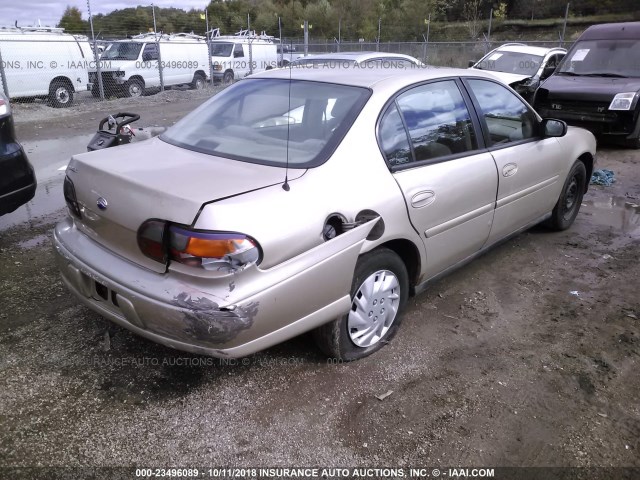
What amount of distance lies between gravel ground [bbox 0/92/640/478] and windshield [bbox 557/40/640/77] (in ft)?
21.2

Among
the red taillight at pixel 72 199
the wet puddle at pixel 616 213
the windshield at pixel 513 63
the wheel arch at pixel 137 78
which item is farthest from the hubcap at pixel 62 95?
the wet puddle at pixel 616 213

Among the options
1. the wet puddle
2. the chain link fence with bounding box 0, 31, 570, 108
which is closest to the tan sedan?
the wet puddle

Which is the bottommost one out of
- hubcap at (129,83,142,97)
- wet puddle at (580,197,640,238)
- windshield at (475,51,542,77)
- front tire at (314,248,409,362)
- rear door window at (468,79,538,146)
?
wet puddle at (580,197,640,238)

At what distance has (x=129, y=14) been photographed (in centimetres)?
2620

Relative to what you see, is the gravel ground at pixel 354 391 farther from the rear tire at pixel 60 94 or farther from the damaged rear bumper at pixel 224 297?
the rear tire at pixel 60 94

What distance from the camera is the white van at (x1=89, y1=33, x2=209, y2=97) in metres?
15.6

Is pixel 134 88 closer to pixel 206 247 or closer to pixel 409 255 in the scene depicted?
pixel 409 255

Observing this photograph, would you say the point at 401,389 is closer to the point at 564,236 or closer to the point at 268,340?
the point at 268,340

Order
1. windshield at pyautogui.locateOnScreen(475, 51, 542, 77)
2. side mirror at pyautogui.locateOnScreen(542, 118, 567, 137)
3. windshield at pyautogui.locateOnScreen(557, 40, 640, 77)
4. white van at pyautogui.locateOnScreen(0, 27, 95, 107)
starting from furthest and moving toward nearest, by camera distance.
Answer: white van at pyautogui.locateOnScreen(0, 27, 95, 107)
windshield at pyautogui.locateOnScreen(475, 51, 542, 77)
windshield at pyautogui.locateOnScreen(557, 40, 640, 77)
side mirror at pyautogui.locateOnScreen(542, 118, 567, 137)

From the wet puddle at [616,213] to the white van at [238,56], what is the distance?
47.6ft

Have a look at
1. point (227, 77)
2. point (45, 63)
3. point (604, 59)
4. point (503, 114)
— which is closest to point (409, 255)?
point (503, 114)

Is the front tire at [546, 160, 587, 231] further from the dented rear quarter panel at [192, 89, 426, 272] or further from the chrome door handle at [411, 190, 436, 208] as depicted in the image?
the dented rear quarter panel at [192, 89, 426, 272]

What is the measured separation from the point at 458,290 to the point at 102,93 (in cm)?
1409

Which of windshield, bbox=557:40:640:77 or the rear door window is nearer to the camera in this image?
the rear door window
